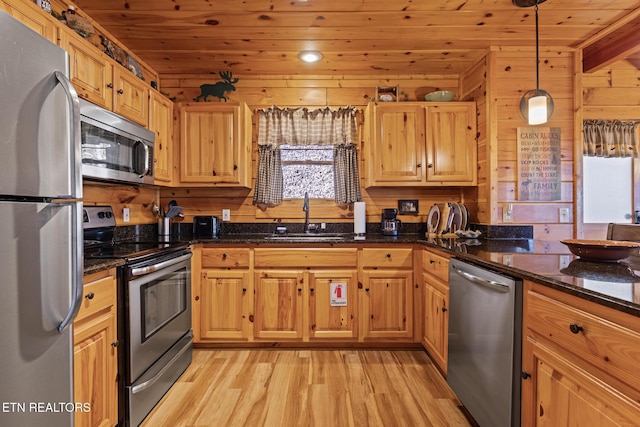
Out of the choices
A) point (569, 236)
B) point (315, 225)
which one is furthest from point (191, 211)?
point (569, 236)

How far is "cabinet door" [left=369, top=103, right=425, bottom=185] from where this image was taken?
2.94 m

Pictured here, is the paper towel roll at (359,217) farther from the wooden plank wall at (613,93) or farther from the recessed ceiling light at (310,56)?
the wooden plank wall at (613,93)

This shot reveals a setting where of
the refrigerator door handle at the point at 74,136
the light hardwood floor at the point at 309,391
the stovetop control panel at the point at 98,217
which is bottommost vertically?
the light hardwood floor at the point at 309,391

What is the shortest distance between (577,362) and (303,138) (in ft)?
8.72

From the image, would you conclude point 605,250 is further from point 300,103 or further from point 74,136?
point 300,103

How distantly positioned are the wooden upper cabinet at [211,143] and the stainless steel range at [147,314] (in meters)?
0.77

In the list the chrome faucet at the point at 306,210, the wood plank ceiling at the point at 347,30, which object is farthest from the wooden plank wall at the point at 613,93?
the chrome faucet at the point at 306,210

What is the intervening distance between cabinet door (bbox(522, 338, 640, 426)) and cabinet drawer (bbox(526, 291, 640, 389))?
0.18ft

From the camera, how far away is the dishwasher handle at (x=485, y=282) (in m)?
1.38

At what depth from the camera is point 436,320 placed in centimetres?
230

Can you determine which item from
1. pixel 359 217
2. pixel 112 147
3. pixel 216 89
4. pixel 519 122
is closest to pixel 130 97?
pixel 112 147

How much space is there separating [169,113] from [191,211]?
938mm

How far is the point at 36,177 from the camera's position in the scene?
971 mm

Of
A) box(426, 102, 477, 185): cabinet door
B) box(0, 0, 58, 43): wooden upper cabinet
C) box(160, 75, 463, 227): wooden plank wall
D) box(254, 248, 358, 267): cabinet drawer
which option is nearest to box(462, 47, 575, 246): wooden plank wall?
box(426, 102, 477, 185): cabinet door
